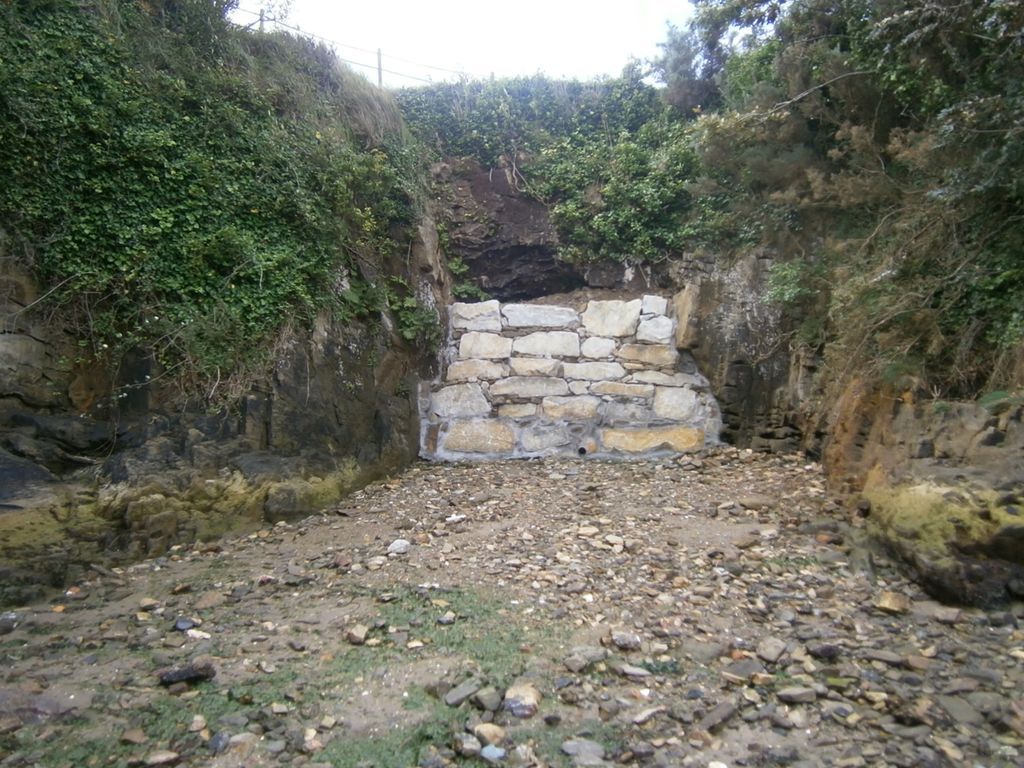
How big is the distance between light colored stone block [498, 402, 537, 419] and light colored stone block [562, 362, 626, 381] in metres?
0.48

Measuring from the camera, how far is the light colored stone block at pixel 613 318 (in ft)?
22.9

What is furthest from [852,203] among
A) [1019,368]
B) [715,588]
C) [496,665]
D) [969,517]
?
[496,665]

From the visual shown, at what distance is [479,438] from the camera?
22.1 ft

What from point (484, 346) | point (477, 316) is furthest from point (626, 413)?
point (477, 316)

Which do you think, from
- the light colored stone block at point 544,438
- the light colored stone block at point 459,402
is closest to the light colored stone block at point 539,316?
the light colored stone block at point 459,402

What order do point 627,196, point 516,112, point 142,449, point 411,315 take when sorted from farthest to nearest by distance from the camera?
1. point 516,112
2. point 627,196
3. point 411,315
4. point 142,449

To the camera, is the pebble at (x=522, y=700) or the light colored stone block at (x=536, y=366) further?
the light colored stone block at (x=536, y=366)

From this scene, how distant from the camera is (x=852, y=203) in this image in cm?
546

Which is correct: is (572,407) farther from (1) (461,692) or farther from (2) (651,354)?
(1) (461,692)

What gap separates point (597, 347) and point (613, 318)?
13.7 inches

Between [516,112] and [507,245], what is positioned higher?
[516,112]

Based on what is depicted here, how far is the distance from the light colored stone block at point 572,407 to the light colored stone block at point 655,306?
3.42 ft

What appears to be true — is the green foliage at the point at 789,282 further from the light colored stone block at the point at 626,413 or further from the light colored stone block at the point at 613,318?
the light colored stone block at the point at 626,413

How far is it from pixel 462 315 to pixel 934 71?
4.41m
